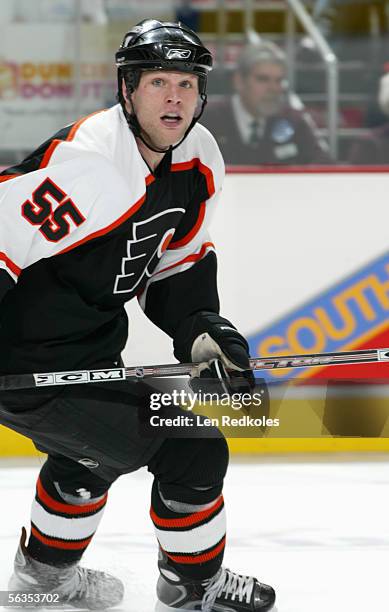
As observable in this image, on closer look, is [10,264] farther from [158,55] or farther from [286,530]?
[286,530]

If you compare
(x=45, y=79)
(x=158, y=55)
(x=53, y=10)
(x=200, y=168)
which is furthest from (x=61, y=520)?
(x=53, y=10)

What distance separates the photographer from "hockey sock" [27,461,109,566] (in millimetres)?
2348

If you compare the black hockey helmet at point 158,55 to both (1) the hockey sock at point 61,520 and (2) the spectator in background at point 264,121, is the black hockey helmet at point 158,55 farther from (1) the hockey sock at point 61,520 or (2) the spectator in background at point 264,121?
(2) the spectator in background at point 264,121

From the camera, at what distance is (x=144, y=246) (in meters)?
2.22

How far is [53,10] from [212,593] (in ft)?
6.79

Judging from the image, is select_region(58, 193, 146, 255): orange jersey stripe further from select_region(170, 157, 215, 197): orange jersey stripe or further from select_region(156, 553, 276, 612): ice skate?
select_region(156, 553, 276, 612): ice skate

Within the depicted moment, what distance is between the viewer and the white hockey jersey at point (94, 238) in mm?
2113

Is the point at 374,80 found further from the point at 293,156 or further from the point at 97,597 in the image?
the point at 97,597

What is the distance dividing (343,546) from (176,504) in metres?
0.64

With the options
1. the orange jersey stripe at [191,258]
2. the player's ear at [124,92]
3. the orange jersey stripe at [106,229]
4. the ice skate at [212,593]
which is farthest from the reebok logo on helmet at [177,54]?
the ice skate at [212,593]

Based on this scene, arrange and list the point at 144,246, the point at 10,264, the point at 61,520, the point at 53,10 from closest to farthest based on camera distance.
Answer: the point at 10,264
the point at 144,246
the point at 61,520
the point at 53,10

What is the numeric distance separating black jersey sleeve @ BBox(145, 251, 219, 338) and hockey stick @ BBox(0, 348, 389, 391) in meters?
0.12

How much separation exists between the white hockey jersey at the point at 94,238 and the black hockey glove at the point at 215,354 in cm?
6

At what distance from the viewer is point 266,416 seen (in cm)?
225
